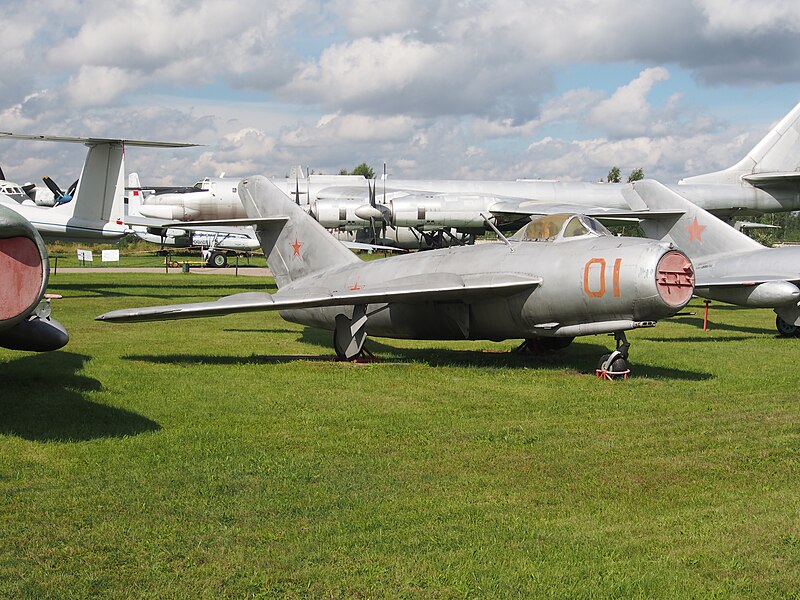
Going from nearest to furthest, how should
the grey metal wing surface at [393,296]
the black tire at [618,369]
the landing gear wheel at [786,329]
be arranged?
the black tire at [618,369], the grey metal wing surface at [393,296], the landing gear wheel at [786,329]

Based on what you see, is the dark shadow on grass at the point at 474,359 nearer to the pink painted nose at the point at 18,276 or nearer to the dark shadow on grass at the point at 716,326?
the dark shadow on grass at the point at 716,326

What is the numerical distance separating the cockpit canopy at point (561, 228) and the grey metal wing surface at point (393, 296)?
34.9 inches

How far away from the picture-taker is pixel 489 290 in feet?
39.2

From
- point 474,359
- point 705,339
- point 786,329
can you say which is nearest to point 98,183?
point 474,359

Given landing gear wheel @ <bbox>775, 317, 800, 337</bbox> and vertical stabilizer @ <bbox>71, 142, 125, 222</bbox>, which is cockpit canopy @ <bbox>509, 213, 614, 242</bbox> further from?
vertical stabilizer @ <bbox>71, 142, 125, 222</bbox>

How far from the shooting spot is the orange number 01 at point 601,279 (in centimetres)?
1091

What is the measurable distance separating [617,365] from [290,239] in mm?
6318

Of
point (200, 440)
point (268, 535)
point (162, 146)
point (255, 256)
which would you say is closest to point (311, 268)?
point (200, 440)

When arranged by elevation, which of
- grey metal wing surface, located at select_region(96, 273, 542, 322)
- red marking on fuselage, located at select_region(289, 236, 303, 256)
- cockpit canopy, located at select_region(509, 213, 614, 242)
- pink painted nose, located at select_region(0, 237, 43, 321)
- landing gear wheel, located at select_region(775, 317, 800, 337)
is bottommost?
landing gear wheel, located at select_region(775, 317, 800, 337)

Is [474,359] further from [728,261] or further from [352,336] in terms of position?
[728,261]

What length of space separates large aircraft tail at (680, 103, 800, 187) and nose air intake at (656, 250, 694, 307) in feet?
86.4

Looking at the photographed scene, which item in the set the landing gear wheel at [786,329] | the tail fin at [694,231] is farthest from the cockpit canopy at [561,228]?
the landing gear wheel at [786,329]

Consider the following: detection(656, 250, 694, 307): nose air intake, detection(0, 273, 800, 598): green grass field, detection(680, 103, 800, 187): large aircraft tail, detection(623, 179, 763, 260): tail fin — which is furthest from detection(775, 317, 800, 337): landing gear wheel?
detection(680, 103, 800, 187): large aircraft tail

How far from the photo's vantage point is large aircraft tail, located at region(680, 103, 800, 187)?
3481 centimetres
